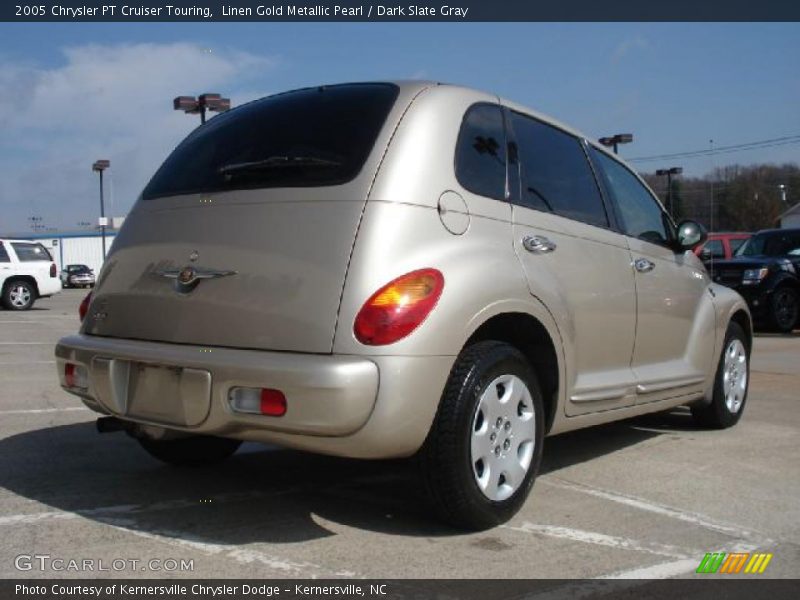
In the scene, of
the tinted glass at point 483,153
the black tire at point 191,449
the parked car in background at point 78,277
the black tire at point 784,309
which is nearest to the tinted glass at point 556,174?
the tinted glass at point 483,153

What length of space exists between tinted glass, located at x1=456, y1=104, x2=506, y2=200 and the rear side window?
1885 centimetres

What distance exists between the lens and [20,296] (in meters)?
20.4

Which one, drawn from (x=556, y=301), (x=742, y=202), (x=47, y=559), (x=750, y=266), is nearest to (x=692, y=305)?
(x=556, y=301)

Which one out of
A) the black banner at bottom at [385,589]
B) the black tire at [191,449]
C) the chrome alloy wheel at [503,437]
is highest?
the chrome alloy wheel at [503,437]

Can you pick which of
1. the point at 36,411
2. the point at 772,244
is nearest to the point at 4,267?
the point at 36,411

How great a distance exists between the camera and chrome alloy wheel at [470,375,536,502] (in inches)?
136

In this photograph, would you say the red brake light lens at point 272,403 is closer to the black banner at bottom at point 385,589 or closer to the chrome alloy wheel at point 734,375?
the black banner at bottom at point 385,589

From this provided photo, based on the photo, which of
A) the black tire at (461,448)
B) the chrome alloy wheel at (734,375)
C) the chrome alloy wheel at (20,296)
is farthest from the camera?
the chrome alloy wheel at (20,296)

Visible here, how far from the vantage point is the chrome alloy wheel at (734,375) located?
580 centimetres

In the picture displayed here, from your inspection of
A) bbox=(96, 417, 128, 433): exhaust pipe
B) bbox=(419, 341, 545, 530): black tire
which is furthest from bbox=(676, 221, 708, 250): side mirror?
bbox=(96, 417, 128, 433): exhaust pipe

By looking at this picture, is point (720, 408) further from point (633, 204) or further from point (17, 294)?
point (17, 294)

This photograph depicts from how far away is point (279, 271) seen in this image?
332cm

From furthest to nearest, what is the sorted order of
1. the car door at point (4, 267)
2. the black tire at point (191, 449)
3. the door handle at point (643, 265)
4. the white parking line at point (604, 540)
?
the car door at point (4, 267)
the door handle at point (643, 265)
the black tire at point (191, 449)
the white parking line at point (604, 540)

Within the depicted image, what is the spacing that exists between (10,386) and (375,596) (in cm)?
572
